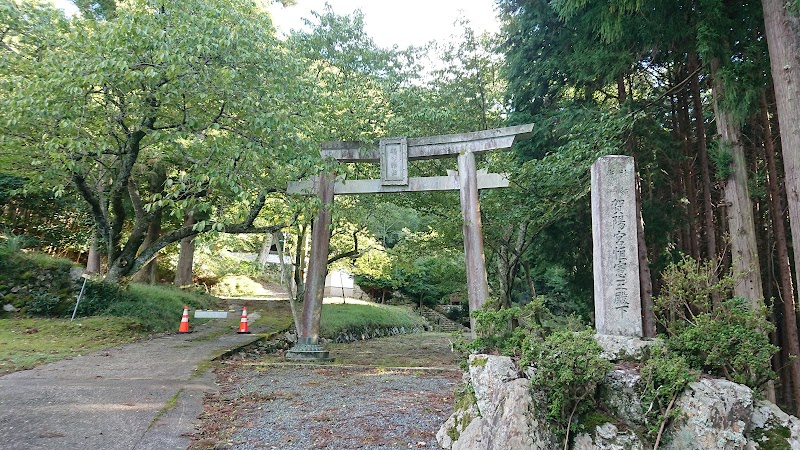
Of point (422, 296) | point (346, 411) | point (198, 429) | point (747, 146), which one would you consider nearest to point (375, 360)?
point (346, 411)

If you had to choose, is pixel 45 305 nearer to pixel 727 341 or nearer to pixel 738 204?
pixel 727 341

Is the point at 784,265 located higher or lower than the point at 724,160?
lower

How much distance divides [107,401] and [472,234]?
227 inches

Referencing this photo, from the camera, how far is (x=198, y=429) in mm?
3871

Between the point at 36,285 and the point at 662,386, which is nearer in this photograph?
the point at 662,386

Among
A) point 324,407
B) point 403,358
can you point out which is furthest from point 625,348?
point 403,358

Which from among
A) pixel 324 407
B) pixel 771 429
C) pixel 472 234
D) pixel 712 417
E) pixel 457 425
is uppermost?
pixel 472 234

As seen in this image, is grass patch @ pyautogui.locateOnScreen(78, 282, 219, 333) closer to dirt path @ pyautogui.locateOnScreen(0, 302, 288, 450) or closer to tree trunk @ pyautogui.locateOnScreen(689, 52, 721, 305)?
dirt path @ pyautogui.locateOnScreen(0, 302, 288, 450)

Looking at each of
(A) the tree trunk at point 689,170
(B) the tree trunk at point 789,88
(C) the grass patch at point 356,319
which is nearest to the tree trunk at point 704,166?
(A) the tree trunk at point 689,170

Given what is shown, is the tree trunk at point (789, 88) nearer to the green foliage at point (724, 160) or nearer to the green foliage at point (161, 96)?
the green foliage at point (724, 160)

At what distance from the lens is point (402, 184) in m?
8.58

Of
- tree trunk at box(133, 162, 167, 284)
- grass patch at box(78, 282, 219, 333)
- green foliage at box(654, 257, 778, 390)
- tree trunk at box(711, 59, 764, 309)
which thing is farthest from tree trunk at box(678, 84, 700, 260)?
grass patch at box(78, 282, 219, 333)

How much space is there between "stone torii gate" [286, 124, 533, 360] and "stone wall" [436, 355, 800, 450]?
4.62 metres

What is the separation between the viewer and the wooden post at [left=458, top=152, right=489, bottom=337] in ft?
26.7
